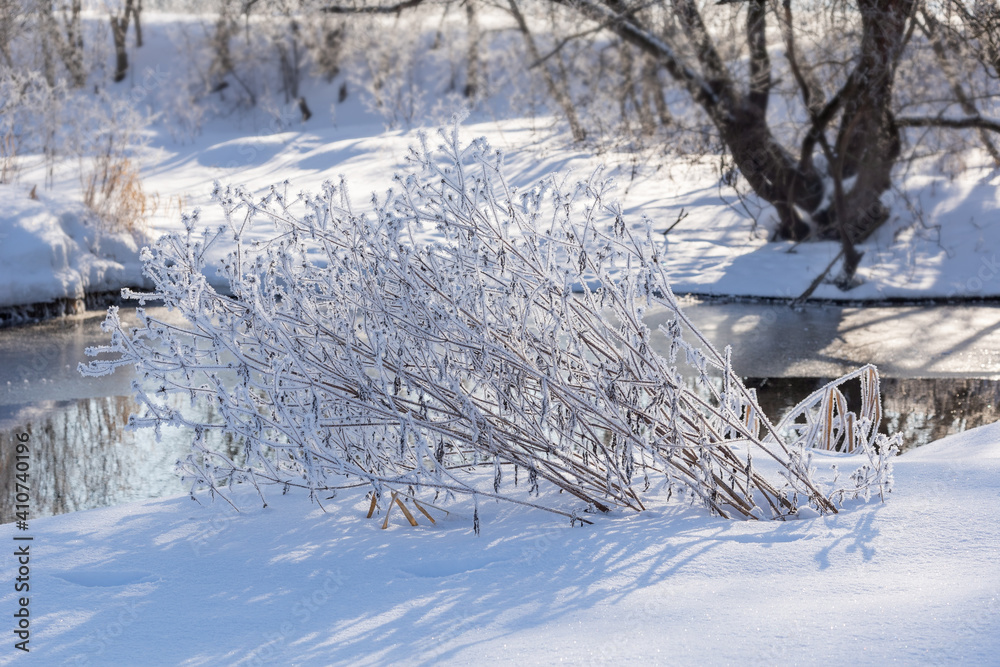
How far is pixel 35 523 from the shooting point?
3328 millimetres

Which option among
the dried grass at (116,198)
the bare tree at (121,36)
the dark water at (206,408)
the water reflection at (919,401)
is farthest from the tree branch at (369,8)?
the bare tree at (121,36)

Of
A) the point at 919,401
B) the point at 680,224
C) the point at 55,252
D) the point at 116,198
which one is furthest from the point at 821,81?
the point at 55,252

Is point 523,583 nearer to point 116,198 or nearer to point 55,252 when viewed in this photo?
point 55,252

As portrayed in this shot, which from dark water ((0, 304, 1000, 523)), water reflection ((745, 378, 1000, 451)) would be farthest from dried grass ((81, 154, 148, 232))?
water reflection ((745, 378, 1000, 451))

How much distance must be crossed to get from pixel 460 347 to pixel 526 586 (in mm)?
908

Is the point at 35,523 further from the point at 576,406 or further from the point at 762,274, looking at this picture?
the point at 762,274

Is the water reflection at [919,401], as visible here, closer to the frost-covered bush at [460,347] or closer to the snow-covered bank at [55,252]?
the frost-covered bush at [460,347]

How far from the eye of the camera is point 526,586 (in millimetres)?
2646

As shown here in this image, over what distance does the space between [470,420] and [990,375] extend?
5118 mm

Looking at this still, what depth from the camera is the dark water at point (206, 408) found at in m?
4.66

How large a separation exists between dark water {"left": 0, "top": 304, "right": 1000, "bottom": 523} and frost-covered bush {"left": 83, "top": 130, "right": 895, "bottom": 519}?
1537mm

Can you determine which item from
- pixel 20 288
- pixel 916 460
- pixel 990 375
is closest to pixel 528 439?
pixel 916 460

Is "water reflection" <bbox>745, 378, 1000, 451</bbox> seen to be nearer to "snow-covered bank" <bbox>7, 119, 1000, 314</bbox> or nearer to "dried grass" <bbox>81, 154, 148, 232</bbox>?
"snow-covered bank" <bbox>7, 119, 1000, 314</bbox>

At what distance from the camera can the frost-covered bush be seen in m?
2.99
